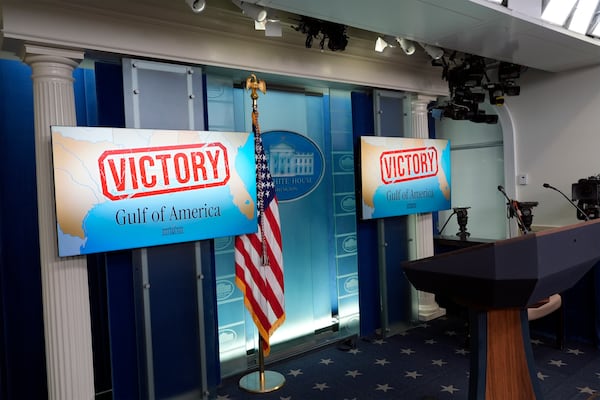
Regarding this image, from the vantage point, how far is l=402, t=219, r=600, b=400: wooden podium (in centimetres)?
148

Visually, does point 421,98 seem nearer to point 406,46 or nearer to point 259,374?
point 406,46

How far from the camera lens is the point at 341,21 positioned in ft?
9.49

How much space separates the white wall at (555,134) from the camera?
4.27m

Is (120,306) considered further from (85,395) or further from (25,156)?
(25,156)

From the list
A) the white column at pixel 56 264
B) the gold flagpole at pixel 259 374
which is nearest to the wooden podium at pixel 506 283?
the gold flagpole at pixel 259 374

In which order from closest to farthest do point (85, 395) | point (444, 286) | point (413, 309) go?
point (444, 286) → point (85, 395) → point (413, 309)

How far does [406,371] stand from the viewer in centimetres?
346

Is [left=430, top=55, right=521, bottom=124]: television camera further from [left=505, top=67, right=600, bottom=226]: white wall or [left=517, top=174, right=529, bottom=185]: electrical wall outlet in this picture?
[left=517, top=174, right=529, bottom=185]: electrical wall outlet

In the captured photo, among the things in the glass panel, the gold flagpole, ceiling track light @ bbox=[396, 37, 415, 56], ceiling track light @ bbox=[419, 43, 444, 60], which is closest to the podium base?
the gold flagpole

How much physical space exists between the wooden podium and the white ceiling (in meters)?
1.64

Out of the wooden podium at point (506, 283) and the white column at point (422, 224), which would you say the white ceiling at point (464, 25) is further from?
the wooden podium at point (506, 283)

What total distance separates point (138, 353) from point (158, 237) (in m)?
0.79

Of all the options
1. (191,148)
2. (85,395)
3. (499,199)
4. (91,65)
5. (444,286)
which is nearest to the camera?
(444,286)

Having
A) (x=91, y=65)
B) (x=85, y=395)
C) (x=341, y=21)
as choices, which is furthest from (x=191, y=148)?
(x=85, y=395)
